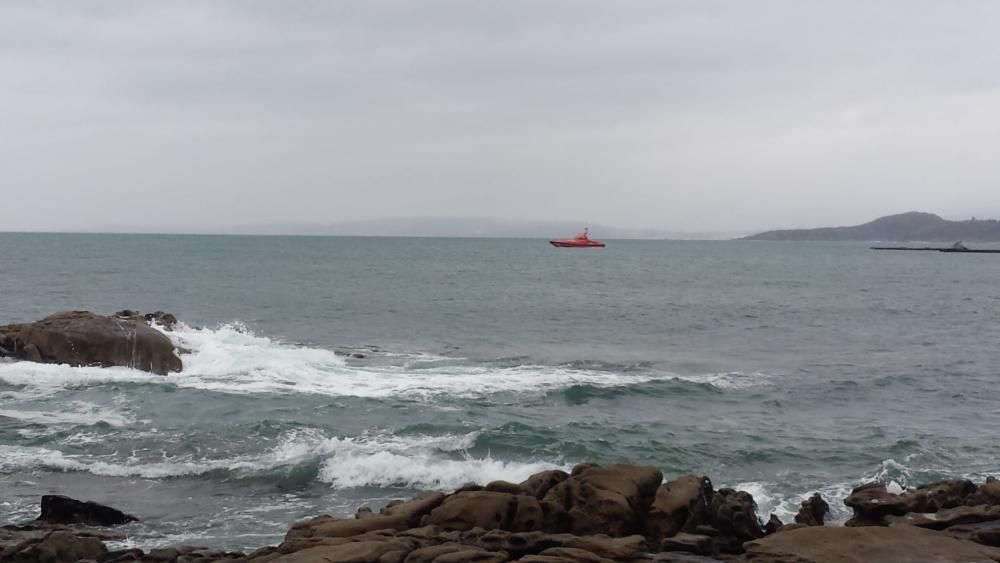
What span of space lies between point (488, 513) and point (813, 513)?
6.33m

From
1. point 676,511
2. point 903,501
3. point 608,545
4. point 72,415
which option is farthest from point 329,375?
point 903,501

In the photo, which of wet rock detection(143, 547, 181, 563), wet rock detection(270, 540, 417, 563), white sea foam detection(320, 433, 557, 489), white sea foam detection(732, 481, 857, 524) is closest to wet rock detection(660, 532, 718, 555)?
wet rock detection(270, 540, 417, 563)

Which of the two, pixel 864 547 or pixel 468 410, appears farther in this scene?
pixel 468 410

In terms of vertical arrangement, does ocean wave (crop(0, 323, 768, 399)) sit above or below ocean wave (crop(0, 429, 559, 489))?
above

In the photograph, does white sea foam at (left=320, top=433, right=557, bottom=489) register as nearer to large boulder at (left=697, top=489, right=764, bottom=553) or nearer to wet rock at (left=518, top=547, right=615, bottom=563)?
large boulder at (left=697, top=489, right=764, bottom=553)

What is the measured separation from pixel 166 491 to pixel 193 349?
57.2ft

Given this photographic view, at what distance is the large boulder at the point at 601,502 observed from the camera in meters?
13.6

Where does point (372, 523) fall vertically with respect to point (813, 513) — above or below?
above

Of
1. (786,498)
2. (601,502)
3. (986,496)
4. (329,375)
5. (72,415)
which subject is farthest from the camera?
(329,375)

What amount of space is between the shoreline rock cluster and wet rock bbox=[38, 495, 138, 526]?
0.06ft

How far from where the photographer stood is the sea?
18.5 meters

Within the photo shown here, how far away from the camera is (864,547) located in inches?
459

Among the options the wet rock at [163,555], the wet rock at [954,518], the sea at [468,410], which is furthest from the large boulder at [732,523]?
the wet rock at [163,555]

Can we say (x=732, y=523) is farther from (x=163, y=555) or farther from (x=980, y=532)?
(x=163, y=555)
